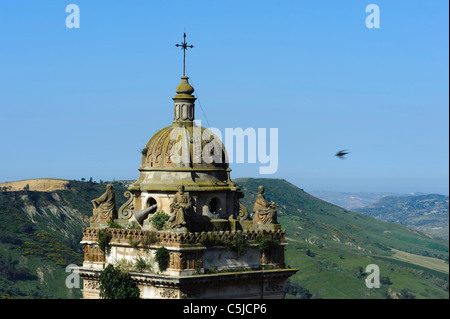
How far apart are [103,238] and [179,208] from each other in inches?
191

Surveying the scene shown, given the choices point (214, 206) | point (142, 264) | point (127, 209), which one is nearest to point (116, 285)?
Result: point (142, 264)

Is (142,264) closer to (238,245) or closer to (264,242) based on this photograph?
(238,245)

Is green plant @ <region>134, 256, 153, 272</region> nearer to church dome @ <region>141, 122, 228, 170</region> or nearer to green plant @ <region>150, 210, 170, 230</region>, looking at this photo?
green plant @ <region>150, 210, 170, 230</region>

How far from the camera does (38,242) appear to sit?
170m

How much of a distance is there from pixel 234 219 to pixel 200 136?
14.2 ft

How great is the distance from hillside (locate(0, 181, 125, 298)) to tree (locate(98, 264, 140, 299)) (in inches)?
3287

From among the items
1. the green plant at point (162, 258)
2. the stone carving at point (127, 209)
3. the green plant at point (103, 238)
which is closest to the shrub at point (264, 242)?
the green plant at point (162, 258)

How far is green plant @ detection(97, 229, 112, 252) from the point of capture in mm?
51688

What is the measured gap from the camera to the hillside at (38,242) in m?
145

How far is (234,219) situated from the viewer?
52031 millimetres

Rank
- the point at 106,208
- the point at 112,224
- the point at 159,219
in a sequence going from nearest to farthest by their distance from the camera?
the point at 159,219
the point at 112,224
the point at 106,208
